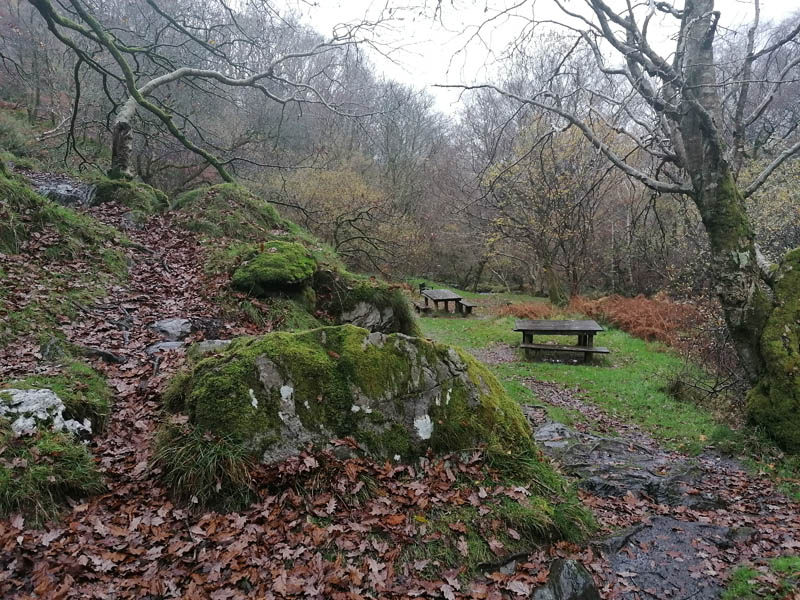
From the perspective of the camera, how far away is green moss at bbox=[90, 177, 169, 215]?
31.0ft

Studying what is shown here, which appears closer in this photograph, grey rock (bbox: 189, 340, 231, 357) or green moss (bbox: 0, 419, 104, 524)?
green moss (bbox: 0, 419, 104, 524)

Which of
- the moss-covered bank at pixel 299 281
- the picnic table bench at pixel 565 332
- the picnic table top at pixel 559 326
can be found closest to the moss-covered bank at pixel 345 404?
the moss-covered bank at pixel 299 281

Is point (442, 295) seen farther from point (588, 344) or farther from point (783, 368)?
point (783, 368)

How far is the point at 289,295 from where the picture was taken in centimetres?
718

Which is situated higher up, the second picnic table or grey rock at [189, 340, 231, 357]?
the second picnic table

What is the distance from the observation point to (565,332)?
11508 mm

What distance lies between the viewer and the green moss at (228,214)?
29.8ft

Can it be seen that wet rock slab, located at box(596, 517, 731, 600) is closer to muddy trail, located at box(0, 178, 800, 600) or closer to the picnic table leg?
muddy trail, located at box(0, 178, 800, 600)

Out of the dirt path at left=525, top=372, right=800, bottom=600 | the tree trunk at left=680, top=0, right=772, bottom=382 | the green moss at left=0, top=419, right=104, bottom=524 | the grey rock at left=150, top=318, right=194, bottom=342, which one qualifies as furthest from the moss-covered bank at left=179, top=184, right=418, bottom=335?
the tree trunk at left=680, top=0, right=772, bottom=382

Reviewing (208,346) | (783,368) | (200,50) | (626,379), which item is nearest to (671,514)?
(783,368)

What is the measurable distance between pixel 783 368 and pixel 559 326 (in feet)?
21.3

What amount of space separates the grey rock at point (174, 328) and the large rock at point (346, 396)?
170 cm

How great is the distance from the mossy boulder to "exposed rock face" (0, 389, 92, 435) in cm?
352

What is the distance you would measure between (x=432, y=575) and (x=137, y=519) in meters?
1.92
